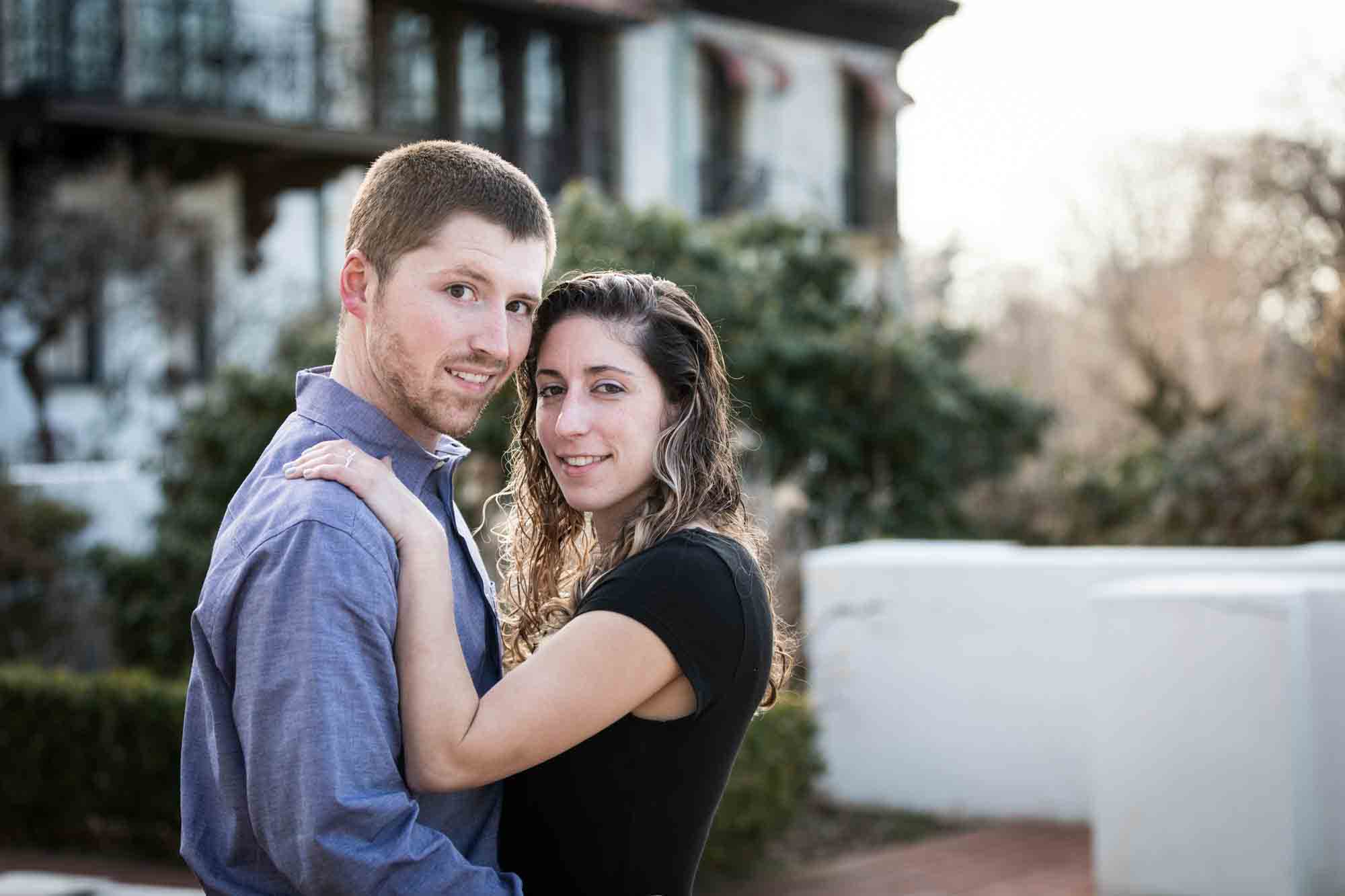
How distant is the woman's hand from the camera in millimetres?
2283

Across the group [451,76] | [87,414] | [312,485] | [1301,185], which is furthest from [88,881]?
[1301,185]

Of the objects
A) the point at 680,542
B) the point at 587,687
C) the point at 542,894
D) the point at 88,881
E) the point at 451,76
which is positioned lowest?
the point at 88,881

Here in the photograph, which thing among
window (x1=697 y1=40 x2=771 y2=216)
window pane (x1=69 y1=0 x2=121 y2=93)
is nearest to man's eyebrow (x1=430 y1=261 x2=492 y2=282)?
window pane (x1=69 y1=0 x2=121 y2=93)

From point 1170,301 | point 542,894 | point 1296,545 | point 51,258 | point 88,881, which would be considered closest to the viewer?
point 542,894

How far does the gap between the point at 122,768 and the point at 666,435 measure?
17.9ft

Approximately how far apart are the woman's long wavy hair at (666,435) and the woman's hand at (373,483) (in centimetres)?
45

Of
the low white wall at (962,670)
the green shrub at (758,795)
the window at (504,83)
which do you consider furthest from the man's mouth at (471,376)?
the window at (504,83)

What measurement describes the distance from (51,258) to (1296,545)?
439 inches

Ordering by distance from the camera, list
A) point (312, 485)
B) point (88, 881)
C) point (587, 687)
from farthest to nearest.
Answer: point (88, 881), point (587, 687), point (312, 485)

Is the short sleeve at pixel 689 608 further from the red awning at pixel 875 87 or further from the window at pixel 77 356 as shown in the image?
the red awning at pixel 875 87

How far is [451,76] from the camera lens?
19562mm

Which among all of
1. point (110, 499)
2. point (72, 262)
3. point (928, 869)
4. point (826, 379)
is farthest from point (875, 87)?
point (928, 869)

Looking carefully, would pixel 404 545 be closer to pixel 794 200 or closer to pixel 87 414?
pixel 87 414

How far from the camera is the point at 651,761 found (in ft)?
8.28
